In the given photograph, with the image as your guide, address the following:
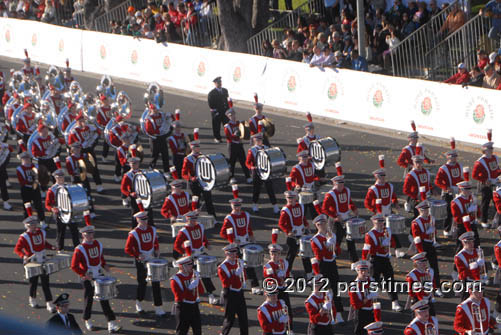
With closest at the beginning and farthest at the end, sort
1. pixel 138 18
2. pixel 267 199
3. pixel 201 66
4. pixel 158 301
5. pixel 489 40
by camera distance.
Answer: pixel 158 301
pixel 267 199
pixel 489 40
pixel 201 66
pixel 138 18

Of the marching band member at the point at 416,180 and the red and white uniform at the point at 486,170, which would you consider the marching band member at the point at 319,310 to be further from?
the red and white uniform at the point at 486,170

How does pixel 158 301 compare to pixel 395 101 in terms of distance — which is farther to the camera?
pixel 395 101

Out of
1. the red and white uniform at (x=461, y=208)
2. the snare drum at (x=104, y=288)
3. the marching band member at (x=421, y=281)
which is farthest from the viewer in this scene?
the red and white uniform at (x=461, y=208)

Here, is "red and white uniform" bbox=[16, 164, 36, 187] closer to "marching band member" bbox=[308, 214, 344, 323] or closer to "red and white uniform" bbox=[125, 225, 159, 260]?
"red and white uniform" bbox=[125, 225, 159, 260]

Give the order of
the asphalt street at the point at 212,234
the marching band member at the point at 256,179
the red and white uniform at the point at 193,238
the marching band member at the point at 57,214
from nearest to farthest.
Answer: the asphalt street at the point at 212,234 → the red and white uniform at the point at 193,238 → the marching band member at the point at 57,214 → the marching band member at the point at 256,179

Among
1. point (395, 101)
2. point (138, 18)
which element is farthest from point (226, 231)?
point (138, 18)

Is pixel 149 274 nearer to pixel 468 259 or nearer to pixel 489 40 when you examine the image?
pixel 468 259

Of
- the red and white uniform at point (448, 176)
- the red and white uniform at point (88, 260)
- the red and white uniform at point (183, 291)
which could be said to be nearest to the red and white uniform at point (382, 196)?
the red and white uniform at point (448, 176)

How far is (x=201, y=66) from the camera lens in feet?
109

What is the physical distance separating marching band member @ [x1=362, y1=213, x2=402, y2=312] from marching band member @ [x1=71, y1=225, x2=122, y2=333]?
431 cm

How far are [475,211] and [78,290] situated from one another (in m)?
7.35

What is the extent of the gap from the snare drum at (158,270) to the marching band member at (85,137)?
26.1 feet

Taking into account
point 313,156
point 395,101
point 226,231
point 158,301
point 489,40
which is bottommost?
point 158,301

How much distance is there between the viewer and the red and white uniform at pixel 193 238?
57.5ft
